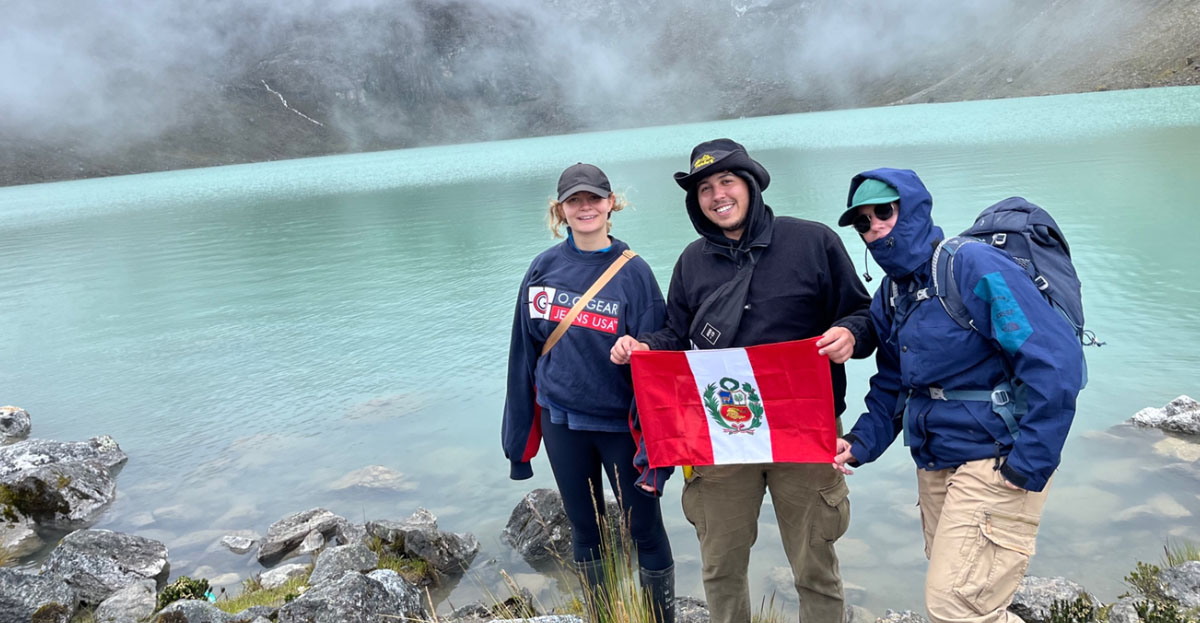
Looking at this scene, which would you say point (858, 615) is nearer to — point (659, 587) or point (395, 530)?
point (659, 587)

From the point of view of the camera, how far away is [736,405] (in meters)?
3.96

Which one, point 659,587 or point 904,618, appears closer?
point 659,587

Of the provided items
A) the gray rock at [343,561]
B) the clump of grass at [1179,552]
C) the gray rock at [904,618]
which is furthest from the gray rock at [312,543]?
the clump of grass at [1179,552]

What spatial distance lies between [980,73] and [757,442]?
17225 cm

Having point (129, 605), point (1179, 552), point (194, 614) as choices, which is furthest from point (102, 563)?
point (1179, 552)

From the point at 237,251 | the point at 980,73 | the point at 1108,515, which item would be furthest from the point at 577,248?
the point at 980,73

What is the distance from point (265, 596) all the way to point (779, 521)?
4.21 m

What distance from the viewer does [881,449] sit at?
3.60 metres

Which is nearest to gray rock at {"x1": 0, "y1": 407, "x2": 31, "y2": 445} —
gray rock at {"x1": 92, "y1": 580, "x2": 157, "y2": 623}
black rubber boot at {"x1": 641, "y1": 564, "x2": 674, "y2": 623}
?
gray rock at {"x1": 92, "y1": 580, "x2": 157, "y2": 623}

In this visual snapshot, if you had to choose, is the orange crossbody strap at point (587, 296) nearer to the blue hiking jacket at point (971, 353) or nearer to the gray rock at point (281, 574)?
the blue hiking jacket at point (971, 353)

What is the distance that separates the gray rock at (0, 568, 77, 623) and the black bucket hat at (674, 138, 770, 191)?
5603 millimetres

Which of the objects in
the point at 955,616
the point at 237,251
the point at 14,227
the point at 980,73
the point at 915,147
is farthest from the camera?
the point at 980,73

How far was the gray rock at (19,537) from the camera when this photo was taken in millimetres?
7745

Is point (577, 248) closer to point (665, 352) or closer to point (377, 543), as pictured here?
point (665, 352)
